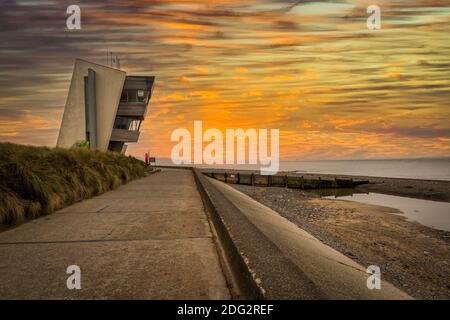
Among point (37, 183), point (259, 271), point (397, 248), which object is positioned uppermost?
point (37, 183)

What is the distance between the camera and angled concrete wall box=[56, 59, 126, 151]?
43.2m

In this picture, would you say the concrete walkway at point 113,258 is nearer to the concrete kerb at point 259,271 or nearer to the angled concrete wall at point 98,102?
the concrete kerb at point 259,271

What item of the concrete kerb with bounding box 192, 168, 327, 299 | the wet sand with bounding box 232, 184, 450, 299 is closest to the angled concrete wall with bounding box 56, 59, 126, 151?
the wet sand with bounding box 232, 184, 450, 299

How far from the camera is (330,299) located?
110 inches

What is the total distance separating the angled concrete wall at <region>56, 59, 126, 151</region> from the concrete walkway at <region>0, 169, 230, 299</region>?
37605 mm

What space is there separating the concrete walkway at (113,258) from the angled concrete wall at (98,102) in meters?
37.6

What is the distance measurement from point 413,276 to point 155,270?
638 cm

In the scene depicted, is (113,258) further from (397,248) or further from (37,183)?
(397,248)

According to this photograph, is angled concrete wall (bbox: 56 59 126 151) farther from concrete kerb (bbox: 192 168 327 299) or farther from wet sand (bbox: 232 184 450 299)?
concrete kerb (bbox: 192 168 327 299)

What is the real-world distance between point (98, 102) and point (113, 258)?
4213 cm

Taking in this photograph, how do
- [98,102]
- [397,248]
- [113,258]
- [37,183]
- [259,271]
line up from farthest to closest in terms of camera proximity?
[98,102], [397,248], [37,183], [113,258], [259,271]

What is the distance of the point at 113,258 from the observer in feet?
14.3

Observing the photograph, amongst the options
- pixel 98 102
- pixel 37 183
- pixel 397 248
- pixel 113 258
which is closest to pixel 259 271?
pixel 113 258

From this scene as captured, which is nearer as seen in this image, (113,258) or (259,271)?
(259,271)
